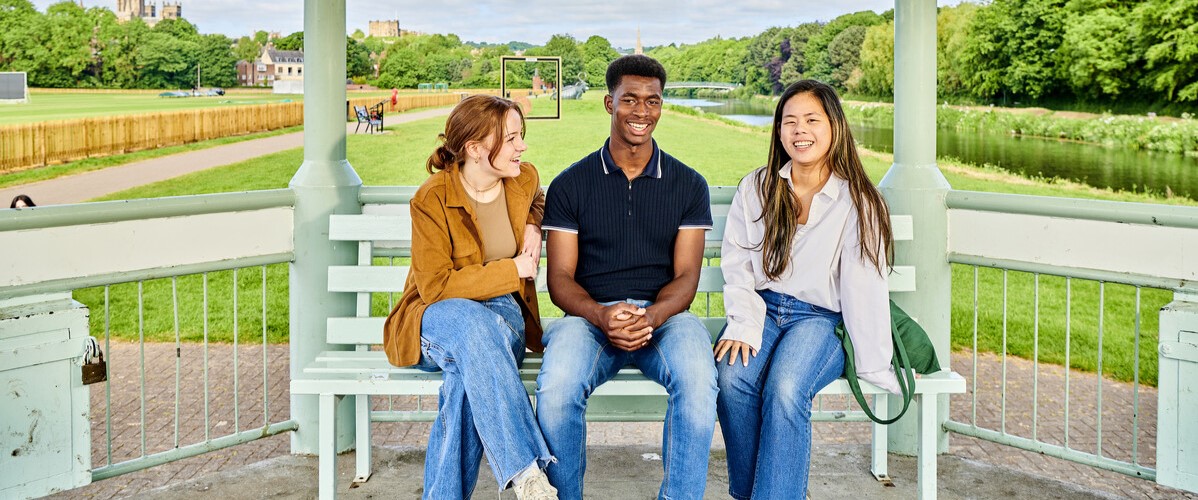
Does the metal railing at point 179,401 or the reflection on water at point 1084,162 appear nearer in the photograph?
the metal railing at point 179,401

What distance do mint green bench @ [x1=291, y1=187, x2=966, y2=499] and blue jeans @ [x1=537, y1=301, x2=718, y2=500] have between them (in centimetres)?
14

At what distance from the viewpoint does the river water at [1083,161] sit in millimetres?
30016

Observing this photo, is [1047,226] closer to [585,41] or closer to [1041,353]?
[1041,353]

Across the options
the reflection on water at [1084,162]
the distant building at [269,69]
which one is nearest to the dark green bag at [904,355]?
the reflection on water at [1084,162]

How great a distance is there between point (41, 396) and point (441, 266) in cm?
118

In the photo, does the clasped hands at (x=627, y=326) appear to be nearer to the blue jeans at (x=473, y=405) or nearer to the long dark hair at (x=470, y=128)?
the blue jeans at (x=473, y=405)

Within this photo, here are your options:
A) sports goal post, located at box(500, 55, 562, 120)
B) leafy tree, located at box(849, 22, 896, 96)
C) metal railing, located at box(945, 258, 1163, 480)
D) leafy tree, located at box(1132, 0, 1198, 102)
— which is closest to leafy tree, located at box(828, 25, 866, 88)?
leafy tree, located at box(849, 22, 896, 96)

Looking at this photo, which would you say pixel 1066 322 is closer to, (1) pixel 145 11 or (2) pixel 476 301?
(2) pixel 476 301

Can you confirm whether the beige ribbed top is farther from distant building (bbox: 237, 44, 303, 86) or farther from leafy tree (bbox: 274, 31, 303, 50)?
distant building (bbox: 237, 44, 303, 86)

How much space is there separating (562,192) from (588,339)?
0.52m

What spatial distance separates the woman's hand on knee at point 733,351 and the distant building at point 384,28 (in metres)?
23.6

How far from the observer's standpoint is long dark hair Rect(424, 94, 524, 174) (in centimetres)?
285

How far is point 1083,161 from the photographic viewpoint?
3284cm

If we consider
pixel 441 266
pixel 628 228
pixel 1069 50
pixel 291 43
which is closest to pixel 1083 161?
pixel 1069 50
